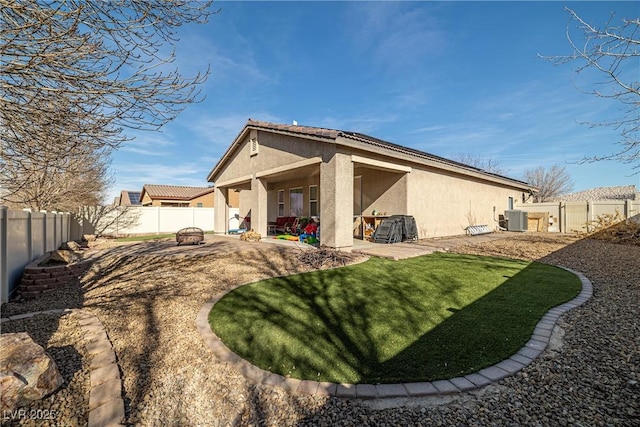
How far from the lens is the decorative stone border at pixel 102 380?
2230 mm

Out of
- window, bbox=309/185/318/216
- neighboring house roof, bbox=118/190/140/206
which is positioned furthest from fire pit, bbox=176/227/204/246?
neighboring house roof, bbox=118/190/140/206

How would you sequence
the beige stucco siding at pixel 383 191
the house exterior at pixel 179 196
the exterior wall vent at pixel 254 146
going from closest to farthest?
1. the beige stucco siding at pixel 383 191
2. the exterior wall vent at pixel 254 146
3. the house exterior at pixel 179 196

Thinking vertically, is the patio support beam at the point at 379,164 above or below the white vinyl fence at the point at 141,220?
above

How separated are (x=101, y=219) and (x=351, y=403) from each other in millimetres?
20971

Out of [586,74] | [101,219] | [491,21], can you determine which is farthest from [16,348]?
[101,219]

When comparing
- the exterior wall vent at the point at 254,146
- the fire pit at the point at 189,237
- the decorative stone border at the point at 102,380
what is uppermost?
the exterior wall vent at the point at 254,146

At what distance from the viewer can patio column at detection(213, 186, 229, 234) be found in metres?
16.3

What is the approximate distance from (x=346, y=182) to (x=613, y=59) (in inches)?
238

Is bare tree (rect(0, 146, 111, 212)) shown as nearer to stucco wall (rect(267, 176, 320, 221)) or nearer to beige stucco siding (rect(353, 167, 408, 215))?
stucco wall (rect(267, 176, 320, 221))

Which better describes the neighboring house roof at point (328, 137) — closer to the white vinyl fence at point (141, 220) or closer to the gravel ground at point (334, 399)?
the gravel ground at point (334, 399)

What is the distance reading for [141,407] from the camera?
2.41m

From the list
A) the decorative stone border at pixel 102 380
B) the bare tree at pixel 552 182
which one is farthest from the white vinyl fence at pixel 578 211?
the decorative stone border at pixel 102 380

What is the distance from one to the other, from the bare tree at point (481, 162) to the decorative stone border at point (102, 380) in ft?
146

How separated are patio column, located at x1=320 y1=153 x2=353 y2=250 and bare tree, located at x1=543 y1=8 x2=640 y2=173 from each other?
210 inches
